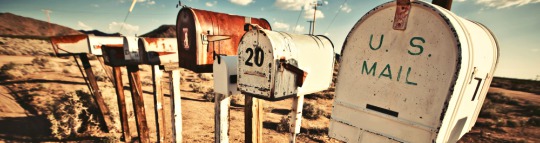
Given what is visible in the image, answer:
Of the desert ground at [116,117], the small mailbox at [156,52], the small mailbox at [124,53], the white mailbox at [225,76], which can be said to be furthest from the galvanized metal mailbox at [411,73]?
the desert ground at [116,117]

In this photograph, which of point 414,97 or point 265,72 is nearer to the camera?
point 414,97

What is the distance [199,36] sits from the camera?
361cm

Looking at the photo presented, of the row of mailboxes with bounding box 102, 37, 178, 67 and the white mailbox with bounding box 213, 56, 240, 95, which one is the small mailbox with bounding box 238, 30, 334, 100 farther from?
the row of mailboxes with bounding box 102, 37, 178, 67

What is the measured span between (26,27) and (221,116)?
82.9 metres

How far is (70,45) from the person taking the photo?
202 inches

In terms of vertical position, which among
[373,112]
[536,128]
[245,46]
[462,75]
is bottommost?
[536,128]

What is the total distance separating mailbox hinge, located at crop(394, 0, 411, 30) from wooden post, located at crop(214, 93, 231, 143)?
2.08 meters

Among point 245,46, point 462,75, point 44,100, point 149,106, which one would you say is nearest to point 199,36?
point 245,46

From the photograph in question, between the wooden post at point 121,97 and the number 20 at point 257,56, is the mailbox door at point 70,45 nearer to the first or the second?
the wooden post at point 121,97

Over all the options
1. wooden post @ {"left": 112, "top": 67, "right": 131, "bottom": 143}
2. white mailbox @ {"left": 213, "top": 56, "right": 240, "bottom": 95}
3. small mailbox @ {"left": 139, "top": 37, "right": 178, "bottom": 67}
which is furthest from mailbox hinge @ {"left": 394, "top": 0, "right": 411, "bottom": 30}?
wooden post @ {"left": 112, "top": 67, "right": 131, "bottom": 143}

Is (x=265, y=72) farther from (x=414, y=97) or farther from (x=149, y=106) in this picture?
(x=149, y=106)

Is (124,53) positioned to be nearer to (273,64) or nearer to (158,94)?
(158,94)

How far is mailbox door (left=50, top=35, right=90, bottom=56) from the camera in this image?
16.2 ft

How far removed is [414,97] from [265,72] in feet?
4.65
